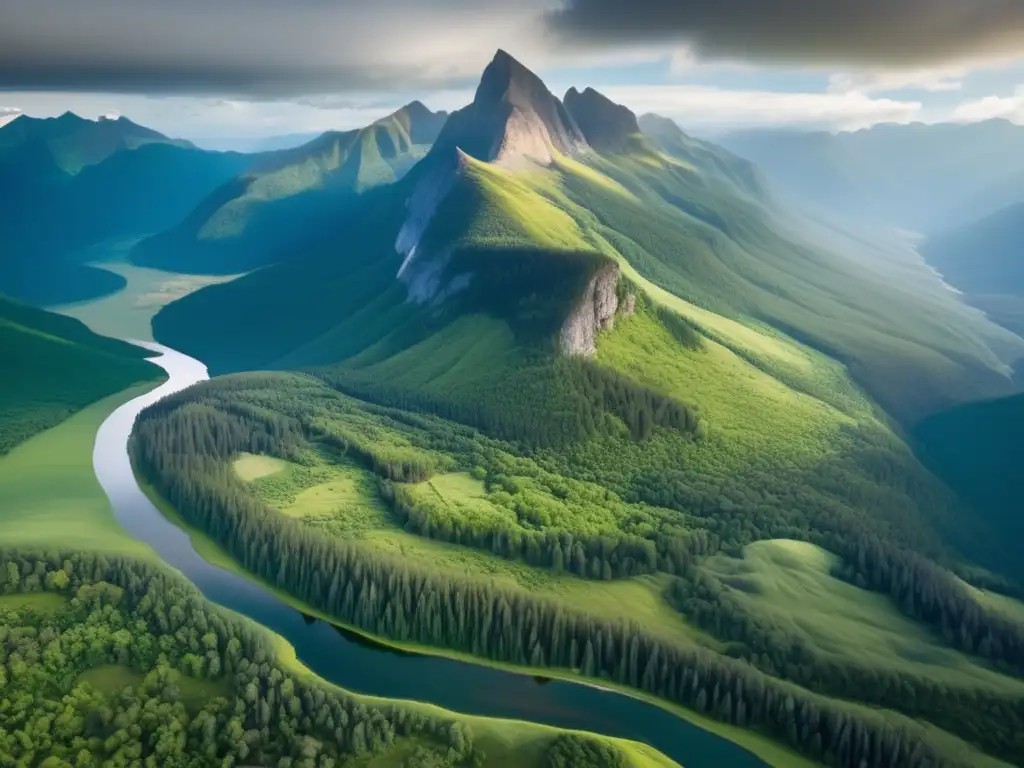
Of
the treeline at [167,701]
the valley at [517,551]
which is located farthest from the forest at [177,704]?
the valley at [517,551]

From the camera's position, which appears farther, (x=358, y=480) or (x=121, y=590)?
(x=358, y=480)

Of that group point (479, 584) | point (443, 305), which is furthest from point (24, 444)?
point (479, 584)

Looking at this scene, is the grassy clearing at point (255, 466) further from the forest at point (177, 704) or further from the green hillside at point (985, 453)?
the green hillside at point (985, 453)

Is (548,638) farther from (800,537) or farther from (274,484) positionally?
(274,484)

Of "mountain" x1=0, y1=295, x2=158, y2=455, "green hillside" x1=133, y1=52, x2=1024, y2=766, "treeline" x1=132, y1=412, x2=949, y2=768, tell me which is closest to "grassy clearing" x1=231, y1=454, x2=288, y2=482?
"green hillside" x1=133, y1=52, x2=1024, y2=766

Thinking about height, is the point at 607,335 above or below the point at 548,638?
above

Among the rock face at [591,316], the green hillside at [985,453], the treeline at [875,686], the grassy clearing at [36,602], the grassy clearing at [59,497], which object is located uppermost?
the rock face at [591,316]

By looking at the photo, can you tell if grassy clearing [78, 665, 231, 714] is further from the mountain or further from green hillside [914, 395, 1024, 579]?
green hillside [914, 395, 1024, 579]
